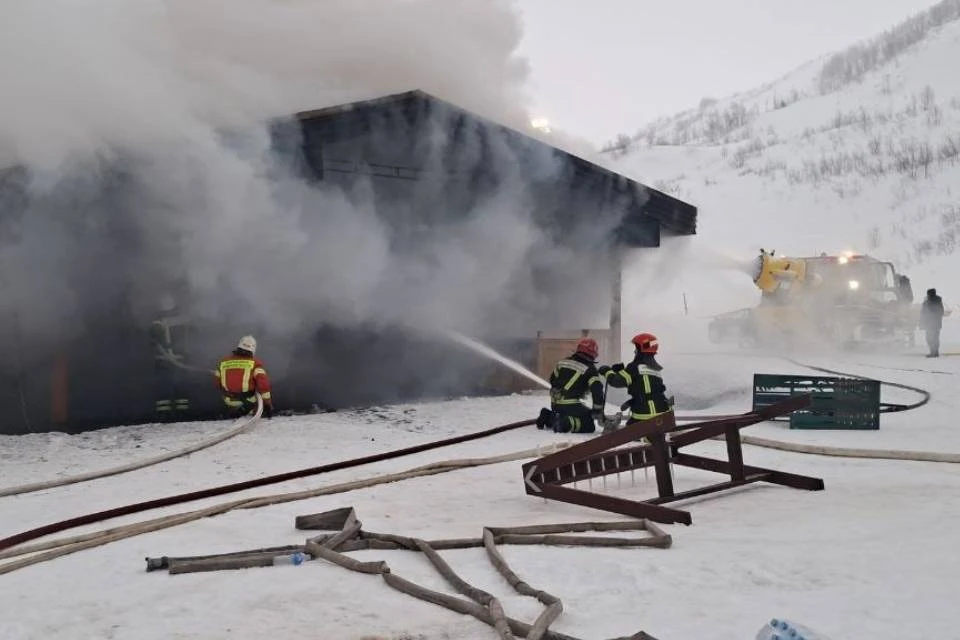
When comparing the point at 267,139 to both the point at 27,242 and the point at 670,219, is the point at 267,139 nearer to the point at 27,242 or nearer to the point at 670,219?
the point at 27,242

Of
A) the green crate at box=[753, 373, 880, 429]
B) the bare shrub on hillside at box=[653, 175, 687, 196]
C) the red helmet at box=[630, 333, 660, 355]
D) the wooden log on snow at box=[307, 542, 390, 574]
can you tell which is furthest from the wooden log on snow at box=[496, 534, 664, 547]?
the bare shrub on hillside at box=[653, 175, 687, 196]

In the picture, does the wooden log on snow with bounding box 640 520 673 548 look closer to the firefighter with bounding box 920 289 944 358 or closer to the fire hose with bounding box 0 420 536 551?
the fire hose with bounding box 0 420 536 551

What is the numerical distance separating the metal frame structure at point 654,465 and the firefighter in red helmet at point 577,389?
2.41 m

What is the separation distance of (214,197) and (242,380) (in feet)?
7.47

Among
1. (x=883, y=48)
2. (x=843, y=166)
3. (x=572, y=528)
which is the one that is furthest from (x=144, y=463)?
(x=883, y=48)

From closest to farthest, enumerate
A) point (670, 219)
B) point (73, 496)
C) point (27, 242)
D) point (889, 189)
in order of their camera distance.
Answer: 1. point (73, 496)
2. point (27, 242)
3. point (670, 219)
4. point (889, 189)

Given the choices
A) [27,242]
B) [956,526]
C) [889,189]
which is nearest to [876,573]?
[956,526]

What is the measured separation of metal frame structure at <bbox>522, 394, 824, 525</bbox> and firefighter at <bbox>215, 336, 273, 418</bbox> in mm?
4547

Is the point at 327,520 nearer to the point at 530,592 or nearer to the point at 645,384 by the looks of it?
the point at 530,592

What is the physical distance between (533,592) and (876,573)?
1.77 m

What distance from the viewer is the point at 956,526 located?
4785mm

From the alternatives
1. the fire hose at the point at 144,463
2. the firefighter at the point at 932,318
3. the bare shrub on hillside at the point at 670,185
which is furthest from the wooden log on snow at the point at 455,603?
the bare shrub on hillside at the point at 670,185

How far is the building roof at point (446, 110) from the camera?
10430 millimetres

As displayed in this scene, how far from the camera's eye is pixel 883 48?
72.2 meters
